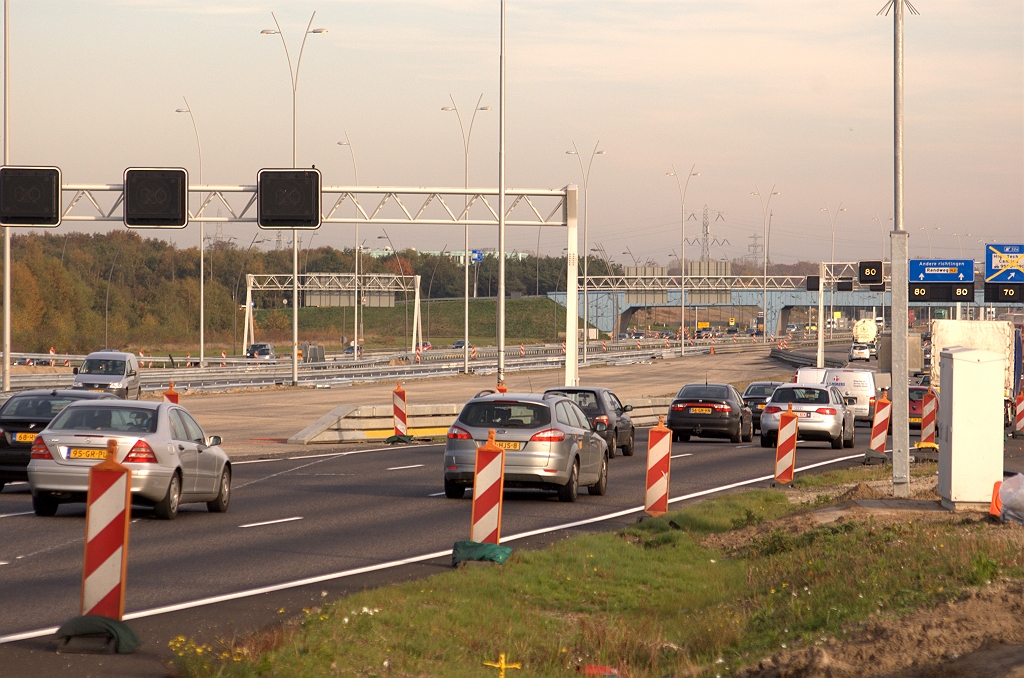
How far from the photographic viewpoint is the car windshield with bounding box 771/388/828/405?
33594 mm

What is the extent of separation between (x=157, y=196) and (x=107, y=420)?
56.0 feet

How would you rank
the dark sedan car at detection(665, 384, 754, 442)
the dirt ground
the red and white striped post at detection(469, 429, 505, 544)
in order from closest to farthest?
the dirt ground → the red and white striped post at detection(469, 429, 505, 544) → the dark sedan car at detection(665, 384, 754, 442)

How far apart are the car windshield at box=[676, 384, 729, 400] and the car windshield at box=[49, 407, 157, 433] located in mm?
21080

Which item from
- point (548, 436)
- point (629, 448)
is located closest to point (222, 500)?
point (548, 436)

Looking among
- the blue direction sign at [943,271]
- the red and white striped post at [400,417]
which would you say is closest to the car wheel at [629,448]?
the red and white striped post at [400,417]

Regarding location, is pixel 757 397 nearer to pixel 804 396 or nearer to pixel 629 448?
pixel 804 396

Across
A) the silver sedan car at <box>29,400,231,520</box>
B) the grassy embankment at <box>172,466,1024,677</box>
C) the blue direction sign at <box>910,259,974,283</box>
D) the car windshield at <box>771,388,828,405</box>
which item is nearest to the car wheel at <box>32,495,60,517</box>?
the silver sedan car at <box>29,400,231,520</box>

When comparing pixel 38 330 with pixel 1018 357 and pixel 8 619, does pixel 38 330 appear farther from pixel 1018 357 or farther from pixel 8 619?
pixel 8 619

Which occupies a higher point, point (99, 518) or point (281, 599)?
point (99, 518)

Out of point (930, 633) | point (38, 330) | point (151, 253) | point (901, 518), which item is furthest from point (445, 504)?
point (151, 253)

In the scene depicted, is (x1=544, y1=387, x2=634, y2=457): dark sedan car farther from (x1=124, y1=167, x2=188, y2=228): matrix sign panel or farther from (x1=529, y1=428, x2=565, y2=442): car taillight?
(x1=124, y1=167, x2=188, y2=228): matrix sign panel

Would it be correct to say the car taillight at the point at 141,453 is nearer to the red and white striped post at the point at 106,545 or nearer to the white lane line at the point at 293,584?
the white lane line at the point at 293,584

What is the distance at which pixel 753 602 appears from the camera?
1048 cm

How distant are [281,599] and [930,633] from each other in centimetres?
538
